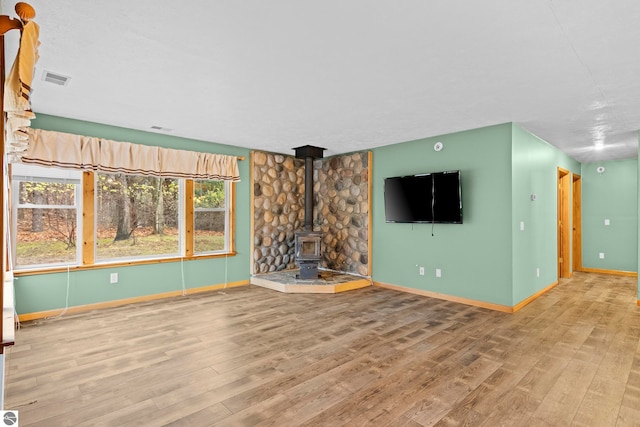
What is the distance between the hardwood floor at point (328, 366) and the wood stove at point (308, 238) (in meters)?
1.22

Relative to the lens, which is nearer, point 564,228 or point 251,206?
point 251,206

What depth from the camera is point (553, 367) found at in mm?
2730

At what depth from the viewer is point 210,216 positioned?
18.1ft

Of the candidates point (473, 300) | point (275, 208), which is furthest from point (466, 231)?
point (275, 208)

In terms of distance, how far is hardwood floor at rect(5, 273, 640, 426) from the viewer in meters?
2.11

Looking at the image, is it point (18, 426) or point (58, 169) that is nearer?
point (18, 426)

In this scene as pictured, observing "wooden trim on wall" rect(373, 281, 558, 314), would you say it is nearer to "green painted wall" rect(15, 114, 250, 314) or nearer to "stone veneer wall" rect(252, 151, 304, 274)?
"stone veneer wall" rect(252, 151, 304, 274)

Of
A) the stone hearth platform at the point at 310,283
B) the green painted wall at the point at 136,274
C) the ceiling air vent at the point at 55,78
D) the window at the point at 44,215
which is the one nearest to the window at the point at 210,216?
the green painted wall at the point at 136,274

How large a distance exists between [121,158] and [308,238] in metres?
2.99

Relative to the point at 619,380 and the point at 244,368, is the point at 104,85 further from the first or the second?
the point at 619,380

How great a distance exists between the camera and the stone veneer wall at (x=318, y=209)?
5996mm

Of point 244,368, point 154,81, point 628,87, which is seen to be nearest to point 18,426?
point 244,368

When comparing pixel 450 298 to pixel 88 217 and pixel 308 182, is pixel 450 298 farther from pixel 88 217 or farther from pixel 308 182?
pixel 88 217

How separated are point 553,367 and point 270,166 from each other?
16.1 ft
